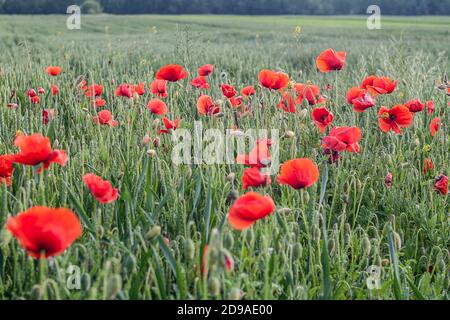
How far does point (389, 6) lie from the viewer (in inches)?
1978

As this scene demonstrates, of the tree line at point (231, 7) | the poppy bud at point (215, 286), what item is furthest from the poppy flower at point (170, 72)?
the tree line at point (231, 7)

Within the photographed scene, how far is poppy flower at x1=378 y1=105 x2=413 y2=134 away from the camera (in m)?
2.15

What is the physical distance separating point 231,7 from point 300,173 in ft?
173

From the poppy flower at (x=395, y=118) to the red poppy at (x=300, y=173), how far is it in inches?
34.4

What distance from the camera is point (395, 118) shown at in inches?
86.4

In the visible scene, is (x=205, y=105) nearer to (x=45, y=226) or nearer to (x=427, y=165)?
(x=427, y=165)

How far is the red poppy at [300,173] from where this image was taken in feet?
4.52

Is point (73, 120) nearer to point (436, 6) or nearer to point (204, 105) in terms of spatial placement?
point (204, 105)

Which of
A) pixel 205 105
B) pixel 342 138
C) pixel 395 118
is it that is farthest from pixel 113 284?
pixel 395 118

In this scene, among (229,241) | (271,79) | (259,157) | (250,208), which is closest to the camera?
(250,208)

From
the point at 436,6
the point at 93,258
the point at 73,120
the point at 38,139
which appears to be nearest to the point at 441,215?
the point at 93,258

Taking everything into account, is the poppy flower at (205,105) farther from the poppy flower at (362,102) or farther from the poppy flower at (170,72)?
the poppy flower at (362,102)

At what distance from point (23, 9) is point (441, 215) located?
165 feet

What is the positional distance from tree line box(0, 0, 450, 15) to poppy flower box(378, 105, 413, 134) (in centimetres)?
4547
